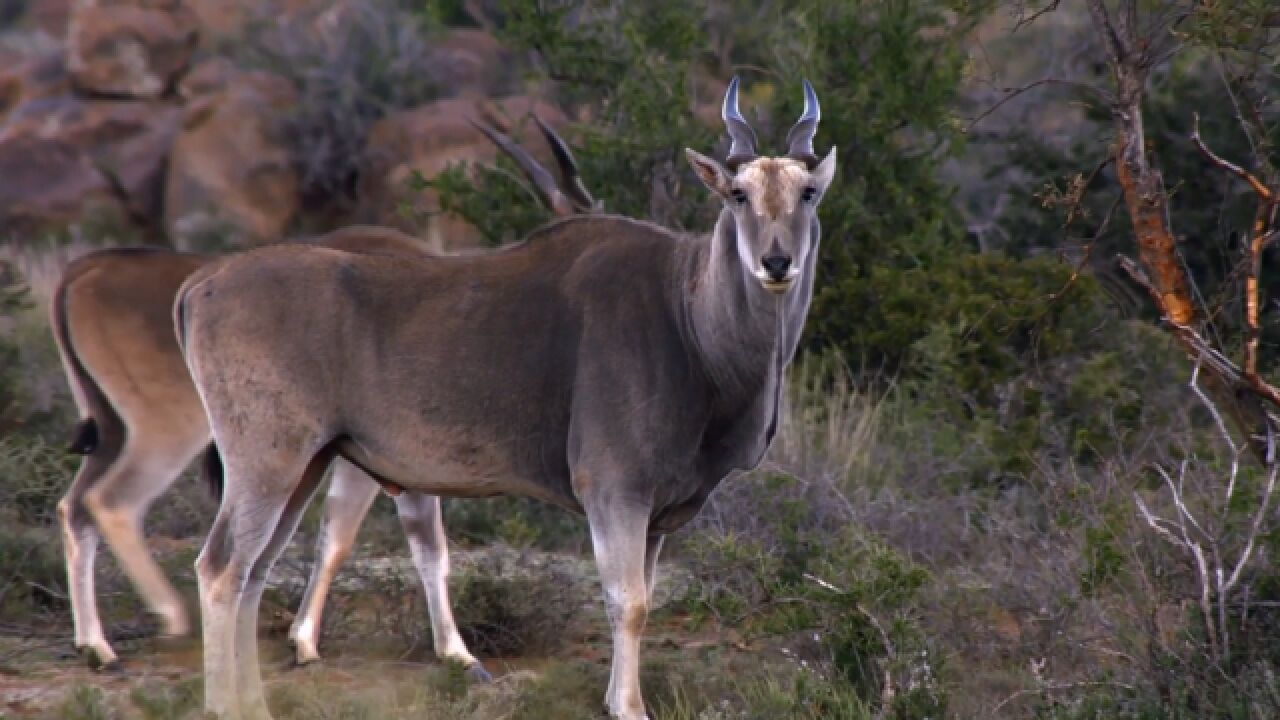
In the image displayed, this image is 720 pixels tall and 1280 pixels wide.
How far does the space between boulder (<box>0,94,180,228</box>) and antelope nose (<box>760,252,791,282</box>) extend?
15.5 meters

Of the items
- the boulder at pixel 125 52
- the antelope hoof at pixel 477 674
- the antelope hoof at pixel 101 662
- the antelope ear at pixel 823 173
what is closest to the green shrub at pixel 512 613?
the antelope hoof at pixel 477 674

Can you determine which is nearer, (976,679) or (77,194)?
(976,679)

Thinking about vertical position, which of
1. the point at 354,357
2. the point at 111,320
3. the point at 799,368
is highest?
the point at 354,357

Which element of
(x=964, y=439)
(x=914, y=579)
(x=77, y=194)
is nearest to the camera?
(x=914, y=579)

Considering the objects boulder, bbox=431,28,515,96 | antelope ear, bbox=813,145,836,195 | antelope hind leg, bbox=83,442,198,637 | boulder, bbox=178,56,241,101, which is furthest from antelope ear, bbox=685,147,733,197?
boulder, bbox=178,56,241,101

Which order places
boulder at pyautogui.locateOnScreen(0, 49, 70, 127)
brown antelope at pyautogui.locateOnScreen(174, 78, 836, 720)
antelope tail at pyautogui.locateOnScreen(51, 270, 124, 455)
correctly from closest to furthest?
brown antelope at pyautogui.locateOnScreen(174, 78, 836, 720)
antelope tail at pyautogui.locateOnScreen(51, 270, 124, 455)
boulder at pyautogui.locateOnScreen(0, 49, 70, 127)

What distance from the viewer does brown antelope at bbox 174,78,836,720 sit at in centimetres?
647

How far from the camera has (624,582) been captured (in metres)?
6.48

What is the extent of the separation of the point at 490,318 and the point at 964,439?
3944mm

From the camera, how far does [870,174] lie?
38.2 feet

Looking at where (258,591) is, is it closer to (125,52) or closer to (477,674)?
(477,674)

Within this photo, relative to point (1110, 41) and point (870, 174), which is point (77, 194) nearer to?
point (870, 174)

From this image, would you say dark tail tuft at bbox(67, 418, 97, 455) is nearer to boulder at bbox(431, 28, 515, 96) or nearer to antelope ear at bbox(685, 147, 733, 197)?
antelope ear at bbox(685, 147, 733, 197)

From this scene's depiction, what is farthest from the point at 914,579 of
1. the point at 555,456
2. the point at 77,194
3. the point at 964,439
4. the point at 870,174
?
the point at 77,194
